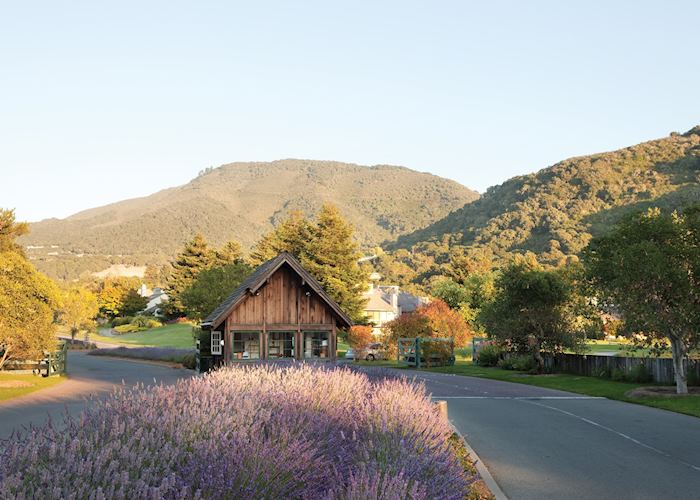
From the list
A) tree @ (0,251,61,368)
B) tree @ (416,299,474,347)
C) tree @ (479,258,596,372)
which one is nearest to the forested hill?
tree @ (416,299,474,347)

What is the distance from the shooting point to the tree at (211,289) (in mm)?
58156

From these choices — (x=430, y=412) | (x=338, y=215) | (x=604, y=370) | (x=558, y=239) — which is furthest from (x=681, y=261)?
(x=558, y=239)

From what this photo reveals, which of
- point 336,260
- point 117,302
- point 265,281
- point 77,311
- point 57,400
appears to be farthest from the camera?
point 117,302

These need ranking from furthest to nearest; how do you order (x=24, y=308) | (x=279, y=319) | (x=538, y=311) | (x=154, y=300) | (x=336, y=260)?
→ 1. (x=154, y=300)
2. (x=336, y=260)
3. (x=538, y=311)
4. (x=279, y=319)
5. (x=24, y=308)

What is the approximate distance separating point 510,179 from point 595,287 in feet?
552

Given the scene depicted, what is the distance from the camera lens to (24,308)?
36969 mm

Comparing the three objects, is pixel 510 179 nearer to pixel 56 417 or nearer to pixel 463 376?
pixel 463 376

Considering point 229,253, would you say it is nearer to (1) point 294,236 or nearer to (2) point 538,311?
(1) point 294,236

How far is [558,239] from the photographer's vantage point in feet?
454

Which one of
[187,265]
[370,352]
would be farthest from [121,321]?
[370,352]

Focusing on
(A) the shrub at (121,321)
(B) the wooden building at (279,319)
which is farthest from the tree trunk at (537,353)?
(A) the shrub at (121,321)

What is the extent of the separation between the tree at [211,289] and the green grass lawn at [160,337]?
70.0 feet

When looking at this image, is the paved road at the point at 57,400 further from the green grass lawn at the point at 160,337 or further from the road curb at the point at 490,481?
the green grass lawn at the point at 160,337

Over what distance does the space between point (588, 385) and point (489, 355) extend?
676 inches
